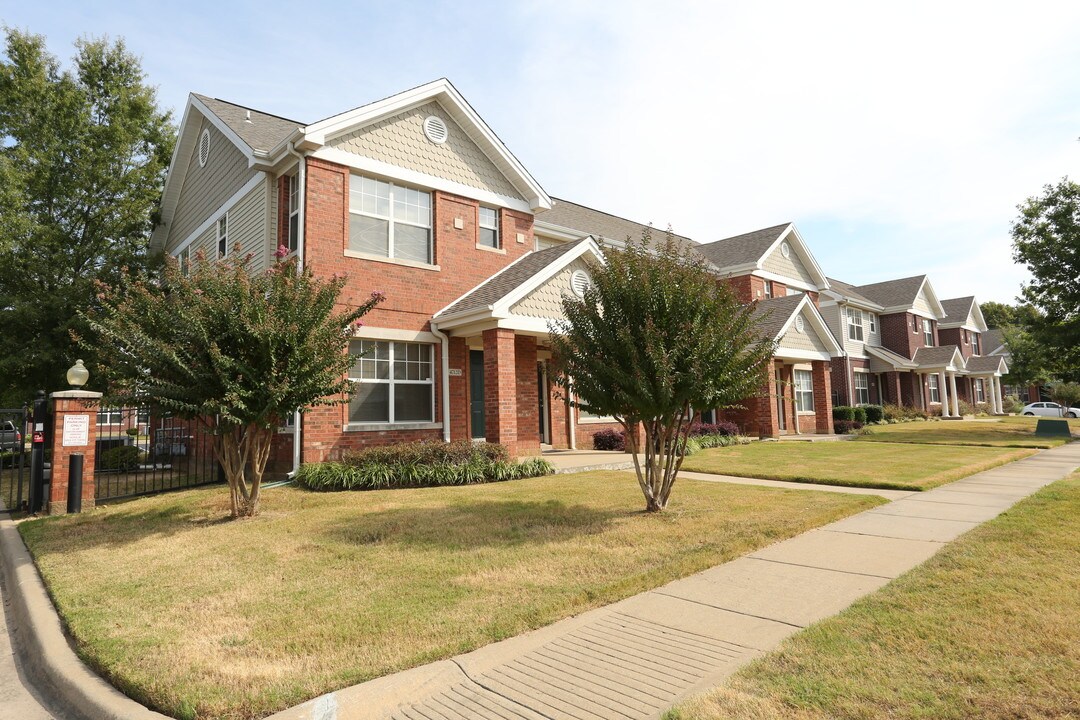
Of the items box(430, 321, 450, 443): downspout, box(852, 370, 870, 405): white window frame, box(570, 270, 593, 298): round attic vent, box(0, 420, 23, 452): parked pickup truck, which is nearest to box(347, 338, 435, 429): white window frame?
box(430, 321, 450, 443): downspout

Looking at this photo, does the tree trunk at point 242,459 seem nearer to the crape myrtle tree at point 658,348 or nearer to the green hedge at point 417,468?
the green hedge at point 417,468

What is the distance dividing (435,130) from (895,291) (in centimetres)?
3216

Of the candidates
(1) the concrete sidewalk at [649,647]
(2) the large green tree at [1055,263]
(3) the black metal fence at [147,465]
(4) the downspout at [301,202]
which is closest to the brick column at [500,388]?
(4) the downspout at [301,202]

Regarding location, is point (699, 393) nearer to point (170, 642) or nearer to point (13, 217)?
point (170, 642)

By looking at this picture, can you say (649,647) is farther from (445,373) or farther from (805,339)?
(805,339)

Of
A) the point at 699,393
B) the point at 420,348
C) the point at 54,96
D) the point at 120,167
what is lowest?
the point at 699,393

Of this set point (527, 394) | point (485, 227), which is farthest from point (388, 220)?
point (527, 394)

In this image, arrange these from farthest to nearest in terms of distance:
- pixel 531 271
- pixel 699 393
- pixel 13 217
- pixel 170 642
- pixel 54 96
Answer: pixel 54 96
pixel 13 217
pixel 531 271
pixel 699 393
pixel 170 642

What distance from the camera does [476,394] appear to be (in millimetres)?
15242

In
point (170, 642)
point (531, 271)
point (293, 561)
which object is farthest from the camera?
point (531, 271)

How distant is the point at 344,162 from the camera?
13.2 metres

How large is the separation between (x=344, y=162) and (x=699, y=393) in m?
9.41

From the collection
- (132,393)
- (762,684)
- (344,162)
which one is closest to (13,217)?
(344,162)

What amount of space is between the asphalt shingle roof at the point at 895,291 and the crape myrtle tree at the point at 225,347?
36.0 m
